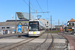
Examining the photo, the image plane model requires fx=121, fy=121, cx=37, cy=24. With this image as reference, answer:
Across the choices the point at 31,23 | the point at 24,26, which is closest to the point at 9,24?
the point at 24,26

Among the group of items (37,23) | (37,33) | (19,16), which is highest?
(19,16)

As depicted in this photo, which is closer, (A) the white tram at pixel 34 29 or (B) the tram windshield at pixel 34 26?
(A) the white tram at pixel 34 29

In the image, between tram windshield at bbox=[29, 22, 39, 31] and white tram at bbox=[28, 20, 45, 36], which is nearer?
white tram at bbox=[28, 20, 45, 36]

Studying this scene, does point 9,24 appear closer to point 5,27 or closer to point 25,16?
point 5,27

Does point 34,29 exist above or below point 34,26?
below

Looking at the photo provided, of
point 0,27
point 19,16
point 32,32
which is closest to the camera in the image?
point 32,32

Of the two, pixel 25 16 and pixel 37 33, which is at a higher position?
pixel 25 16

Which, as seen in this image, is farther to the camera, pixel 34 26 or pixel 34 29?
pixel 34 26

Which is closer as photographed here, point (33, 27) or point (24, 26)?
point (33, 27)

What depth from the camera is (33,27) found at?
22.3 metres

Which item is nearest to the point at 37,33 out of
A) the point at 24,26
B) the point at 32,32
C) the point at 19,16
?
the point at 32,32

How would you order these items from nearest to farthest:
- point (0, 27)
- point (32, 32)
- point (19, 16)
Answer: point (32, 32) < point (0, 27) < point (19, 16)

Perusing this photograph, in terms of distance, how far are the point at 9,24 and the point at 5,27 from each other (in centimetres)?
264

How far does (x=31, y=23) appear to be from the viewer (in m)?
22.6
